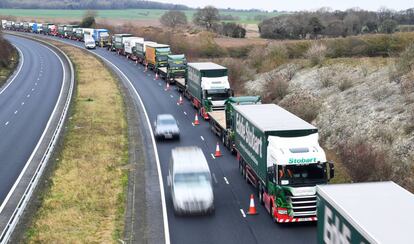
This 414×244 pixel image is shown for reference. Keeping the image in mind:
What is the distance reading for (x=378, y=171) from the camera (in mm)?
27359

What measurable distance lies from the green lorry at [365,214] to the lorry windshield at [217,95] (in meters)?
28.9

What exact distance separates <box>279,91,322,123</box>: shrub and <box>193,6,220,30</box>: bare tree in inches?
4573

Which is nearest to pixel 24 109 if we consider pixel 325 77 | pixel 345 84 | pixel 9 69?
pixel 325 77

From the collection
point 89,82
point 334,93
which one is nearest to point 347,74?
point 334,93

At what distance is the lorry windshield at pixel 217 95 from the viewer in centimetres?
4519

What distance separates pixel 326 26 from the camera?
112250 mm

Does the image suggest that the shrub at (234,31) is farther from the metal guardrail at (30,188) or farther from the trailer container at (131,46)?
the metal guardrail at (30,188)

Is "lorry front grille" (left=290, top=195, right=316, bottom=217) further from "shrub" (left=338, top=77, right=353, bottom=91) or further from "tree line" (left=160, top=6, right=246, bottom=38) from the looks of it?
"tree line" (left=160, top=6, right=246, bottom=38)

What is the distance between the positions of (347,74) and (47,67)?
52725mm

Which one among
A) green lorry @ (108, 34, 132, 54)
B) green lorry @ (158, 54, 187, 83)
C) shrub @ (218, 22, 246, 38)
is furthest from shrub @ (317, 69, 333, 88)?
shrub @ (218, 22, 246, 38)

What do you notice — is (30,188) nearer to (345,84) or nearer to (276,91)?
(345,84)

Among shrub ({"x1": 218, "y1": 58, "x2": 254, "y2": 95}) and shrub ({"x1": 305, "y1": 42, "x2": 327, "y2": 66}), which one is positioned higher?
shrub ({"x1": 305, "y1": 42, "x2": 327, "y2": 66})

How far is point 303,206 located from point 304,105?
2449 centimetres

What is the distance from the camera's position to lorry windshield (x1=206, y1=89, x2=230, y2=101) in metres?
45.2
